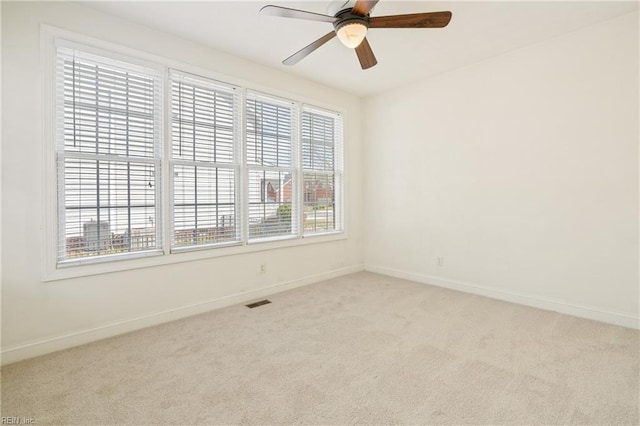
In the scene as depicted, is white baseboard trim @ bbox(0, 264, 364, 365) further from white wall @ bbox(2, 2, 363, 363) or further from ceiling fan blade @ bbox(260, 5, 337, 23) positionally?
ceiling fan blade @ bbox(260, 5, 337, 23)

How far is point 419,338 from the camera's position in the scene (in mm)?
2637

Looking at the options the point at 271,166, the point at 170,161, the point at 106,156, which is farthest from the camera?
the point at 271,166

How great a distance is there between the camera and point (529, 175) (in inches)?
132

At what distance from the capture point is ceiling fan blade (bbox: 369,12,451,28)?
2.15 metres

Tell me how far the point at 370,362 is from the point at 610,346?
194 cm

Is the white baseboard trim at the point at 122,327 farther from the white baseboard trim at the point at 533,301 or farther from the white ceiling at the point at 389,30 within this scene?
the white ceiling at the point at 389,30

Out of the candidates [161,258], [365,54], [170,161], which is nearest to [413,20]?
[365,54]

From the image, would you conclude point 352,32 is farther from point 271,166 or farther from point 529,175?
point 529,175

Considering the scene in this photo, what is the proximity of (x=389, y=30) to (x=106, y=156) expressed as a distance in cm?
280

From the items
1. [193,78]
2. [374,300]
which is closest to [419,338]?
[374,300]

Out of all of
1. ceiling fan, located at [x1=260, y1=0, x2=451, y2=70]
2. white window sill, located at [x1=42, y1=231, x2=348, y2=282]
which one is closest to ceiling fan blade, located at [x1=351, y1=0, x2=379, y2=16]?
ceiling fan, located at [x1=260, y1=0, x2=451, y2=70]

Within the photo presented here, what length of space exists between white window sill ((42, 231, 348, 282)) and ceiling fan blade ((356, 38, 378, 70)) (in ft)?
7.40

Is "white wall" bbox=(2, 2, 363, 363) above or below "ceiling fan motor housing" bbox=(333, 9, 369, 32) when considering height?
below

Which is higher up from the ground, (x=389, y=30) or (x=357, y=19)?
(x=389, y=30)
